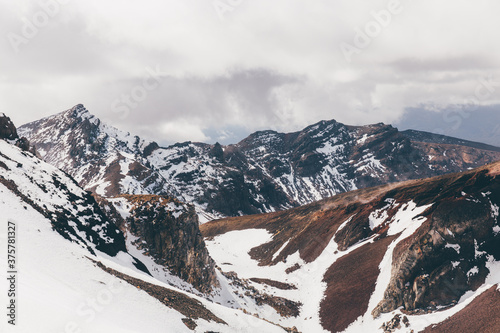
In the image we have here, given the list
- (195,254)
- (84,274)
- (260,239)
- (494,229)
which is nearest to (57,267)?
(84,274)

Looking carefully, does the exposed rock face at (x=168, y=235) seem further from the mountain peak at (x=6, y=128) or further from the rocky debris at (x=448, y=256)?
the rocky debris at (x=448, y=256)

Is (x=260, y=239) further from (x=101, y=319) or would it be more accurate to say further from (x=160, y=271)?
(x=101, y=319)

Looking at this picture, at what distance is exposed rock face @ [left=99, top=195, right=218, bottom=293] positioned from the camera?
183ft

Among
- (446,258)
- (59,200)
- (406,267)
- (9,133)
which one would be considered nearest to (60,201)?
(59,200)

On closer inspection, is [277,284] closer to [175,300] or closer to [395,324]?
[395,324]

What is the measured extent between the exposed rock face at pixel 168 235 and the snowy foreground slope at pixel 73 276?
8349 millimetres

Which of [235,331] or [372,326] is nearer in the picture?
[235,331]

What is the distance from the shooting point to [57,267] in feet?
90.3

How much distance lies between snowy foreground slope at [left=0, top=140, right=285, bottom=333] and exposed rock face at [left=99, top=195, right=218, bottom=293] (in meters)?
8.35

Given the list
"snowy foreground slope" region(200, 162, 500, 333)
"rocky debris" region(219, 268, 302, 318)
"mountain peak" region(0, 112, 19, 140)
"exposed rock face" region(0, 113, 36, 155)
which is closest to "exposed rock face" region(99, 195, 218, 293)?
"rocky debris" region(219, 268, 302, 318)

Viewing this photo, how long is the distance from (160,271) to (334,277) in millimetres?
42214

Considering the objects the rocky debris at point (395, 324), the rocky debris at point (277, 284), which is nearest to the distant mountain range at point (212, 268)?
the rocky debris at point (395, 324)

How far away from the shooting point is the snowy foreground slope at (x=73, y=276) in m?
21.0

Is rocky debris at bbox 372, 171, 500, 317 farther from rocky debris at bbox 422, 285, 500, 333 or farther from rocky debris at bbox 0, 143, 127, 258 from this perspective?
rocky debris at bbox 0, 143, 127, 258
